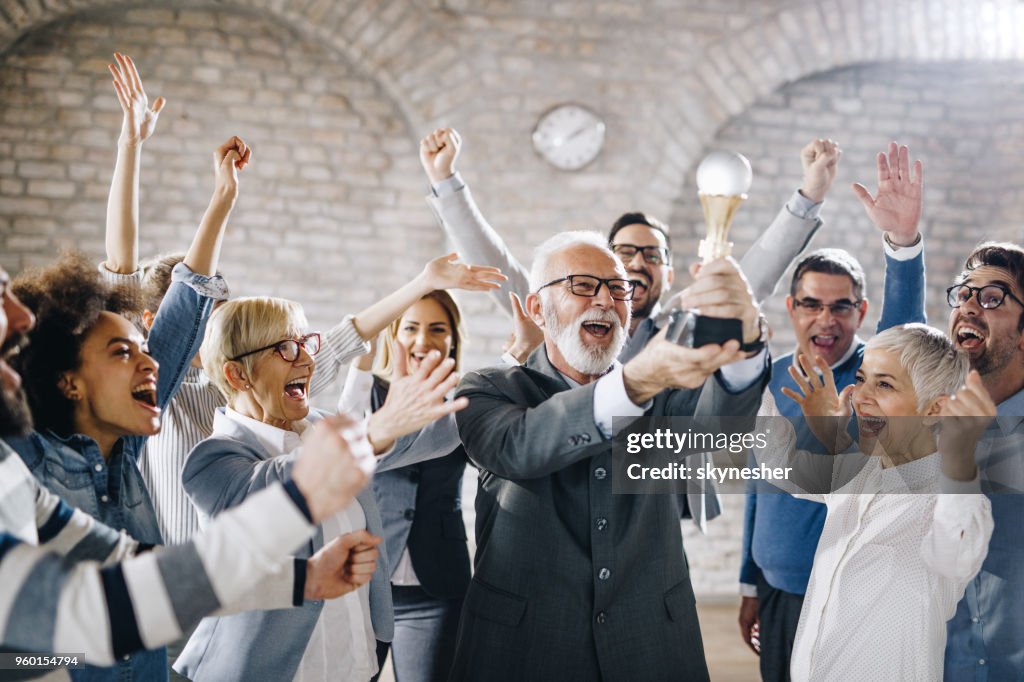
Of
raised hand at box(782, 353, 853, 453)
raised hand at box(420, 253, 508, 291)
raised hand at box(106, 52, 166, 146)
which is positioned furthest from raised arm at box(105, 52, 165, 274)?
raised hand at box(782, 353, 853, 453)

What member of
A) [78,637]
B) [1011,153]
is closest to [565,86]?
[1011,153]

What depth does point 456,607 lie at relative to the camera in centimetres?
273

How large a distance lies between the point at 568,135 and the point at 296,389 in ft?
11.1

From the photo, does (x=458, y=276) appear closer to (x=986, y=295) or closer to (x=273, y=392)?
(x=273, y=392)

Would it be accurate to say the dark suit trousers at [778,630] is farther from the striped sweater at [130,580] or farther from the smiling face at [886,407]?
the striped sweater at [130,580]

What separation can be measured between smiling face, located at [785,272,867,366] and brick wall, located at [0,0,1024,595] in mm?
2513

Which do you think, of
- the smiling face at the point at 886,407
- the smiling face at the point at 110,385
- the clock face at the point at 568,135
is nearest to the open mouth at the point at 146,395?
Result: the smiling face at the point at 110,385

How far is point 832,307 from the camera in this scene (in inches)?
114

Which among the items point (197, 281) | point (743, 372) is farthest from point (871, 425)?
point (197, 281)

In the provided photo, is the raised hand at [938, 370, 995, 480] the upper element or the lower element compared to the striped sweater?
upper

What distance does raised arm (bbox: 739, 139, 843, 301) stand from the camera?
2.66 metres

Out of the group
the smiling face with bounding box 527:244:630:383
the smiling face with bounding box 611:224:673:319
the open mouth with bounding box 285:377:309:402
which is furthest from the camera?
the smiling face with bounding box 611:224:673:319

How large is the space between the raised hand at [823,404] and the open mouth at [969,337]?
1.31ft

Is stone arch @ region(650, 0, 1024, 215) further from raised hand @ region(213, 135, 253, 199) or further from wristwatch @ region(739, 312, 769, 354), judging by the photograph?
wristwatch @ region(739, 312, 769, 354)
